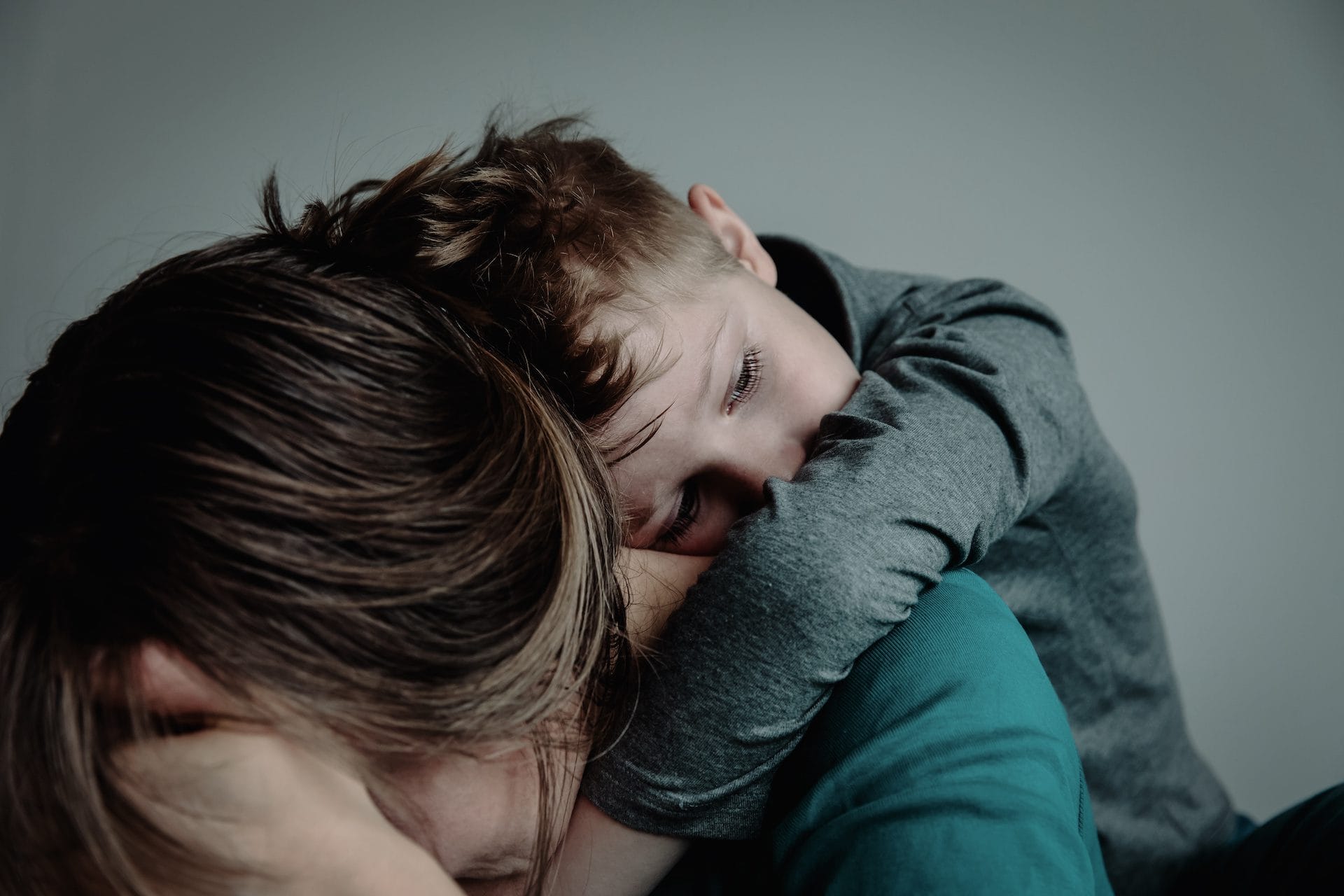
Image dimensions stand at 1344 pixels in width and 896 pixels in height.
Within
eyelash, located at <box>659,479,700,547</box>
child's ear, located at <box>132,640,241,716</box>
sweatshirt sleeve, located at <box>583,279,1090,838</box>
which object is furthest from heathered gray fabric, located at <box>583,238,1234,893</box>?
child's ear, located at <box>132,640,241,716</box>

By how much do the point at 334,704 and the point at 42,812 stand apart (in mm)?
130

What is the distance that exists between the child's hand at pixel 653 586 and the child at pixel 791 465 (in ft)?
0.10

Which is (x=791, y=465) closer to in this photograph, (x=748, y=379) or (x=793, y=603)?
(x=748, y=379)

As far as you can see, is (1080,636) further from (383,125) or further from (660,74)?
(383,125)

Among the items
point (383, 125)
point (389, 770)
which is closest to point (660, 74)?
point (383, 125)

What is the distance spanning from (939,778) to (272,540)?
36cm

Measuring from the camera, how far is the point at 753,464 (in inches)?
27.1

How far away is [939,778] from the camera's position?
472mm

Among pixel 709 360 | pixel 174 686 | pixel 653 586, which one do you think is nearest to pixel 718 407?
pixel 709 360

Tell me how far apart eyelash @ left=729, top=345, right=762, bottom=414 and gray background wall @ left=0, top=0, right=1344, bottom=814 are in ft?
1.55

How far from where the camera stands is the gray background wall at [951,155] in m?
1.02

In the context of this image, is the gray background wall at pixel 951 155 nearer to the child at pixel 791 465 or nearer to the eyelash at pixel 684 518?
the child at pixel 791 465

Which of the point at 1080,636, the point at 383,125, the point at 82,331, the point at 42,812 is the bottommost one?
the point at 1080,636

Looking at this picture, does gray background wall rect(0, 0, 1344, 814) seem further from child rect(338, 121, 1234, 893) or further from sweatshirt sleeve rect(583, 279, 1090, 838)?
sweatshirt sleeve rect(583, 279, 1090, 838)
